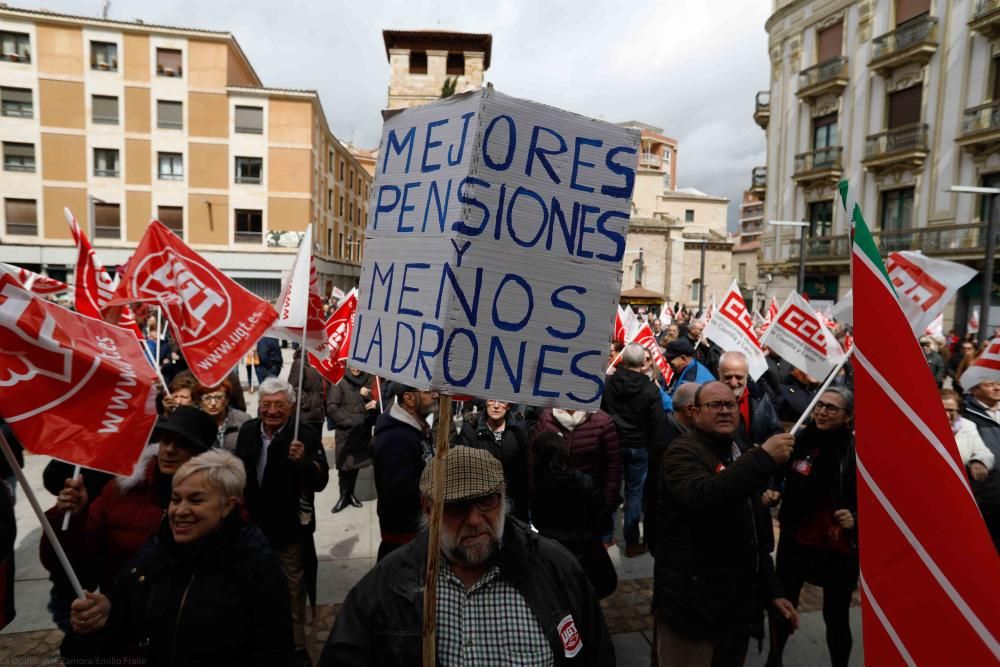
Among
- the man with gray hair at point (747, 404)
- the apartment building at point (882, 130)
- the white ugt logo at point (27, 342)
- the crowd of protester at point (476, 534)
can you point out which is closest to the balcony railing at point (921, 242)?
the apartment building at point (882, 130)

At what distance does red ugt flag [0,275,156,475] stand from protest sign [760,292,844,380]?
16.0 ft

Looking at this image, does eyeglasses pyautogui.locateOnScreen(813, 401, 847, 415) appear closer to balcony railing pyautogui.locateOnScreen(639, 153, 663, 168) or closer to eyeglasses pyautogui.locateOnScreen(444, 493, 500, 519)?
eyeglasses pyautogui.locateOnScreen(444, 493, 500, 519)

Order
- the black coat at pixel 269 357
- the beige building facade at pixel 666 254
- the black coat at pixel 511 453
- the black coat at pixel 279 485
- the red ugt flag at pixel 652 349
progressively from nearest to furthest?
the black coat at pixel 279 485
the black coat at pixel 511 453
the red ugt flag at pixel 652 349
the black coat at pixel 269 357
the beige building facade at pixel 666 254

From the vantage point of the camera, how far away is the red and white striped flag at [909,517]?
146cm

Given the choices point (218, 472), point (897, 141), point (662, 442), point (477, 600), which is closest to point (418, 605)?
point (477, 600)

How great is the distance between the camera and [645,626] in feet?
12.7

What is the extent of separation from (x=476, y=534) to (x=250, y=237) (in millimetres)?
33285

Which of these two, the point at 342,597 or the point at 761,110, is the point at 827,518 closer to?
the point at 342,597

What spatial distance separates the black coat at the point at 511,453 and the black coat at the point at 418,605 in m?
1.68

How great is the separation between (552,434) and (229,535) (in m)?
1.90

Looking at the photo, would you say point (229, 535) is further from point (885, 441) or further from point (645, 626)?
point (645, 626)

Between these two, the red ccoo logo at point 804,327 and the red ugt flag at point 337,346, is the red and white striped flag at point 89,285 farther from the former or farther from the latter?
the red ccoo logo at point 804,327

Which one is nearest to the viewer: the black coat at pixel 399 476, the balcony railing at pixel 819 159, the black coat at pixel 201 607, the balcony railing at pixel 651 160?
the black coat at pixel 201 607

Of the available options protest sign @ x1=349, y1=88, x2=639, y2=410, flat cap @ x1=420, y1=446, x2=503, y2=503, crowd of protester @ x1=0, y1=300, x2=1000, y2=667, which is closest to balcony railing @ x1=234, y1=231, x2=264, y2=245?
crowd of protester @ x1=0, y1=300, x2=1000, y2=667
